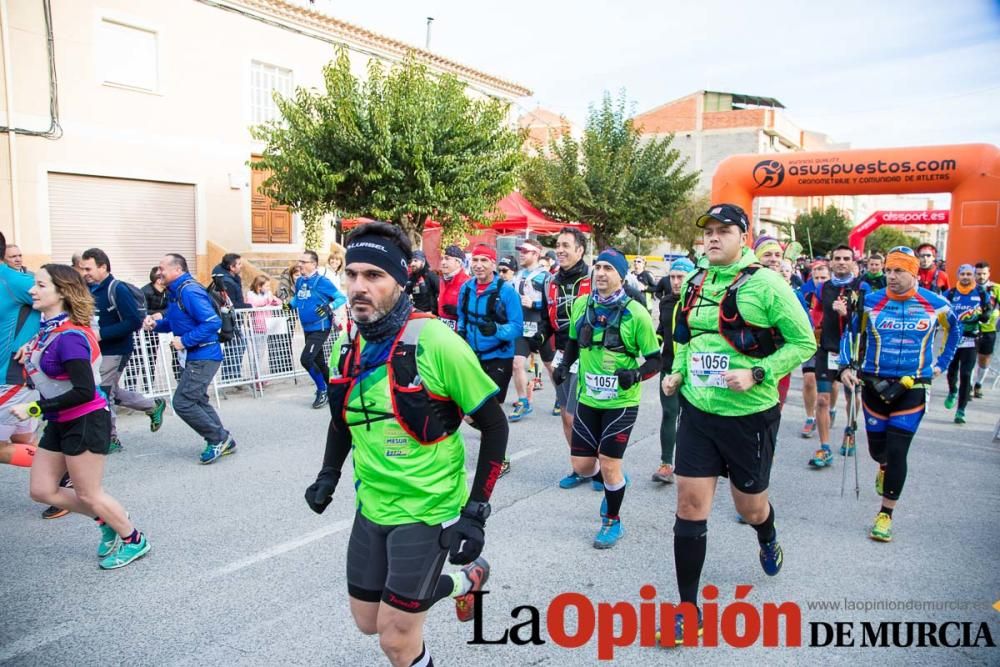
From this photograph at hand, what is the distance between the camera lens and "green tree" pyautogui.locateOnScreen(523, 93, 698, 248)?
2288 cm

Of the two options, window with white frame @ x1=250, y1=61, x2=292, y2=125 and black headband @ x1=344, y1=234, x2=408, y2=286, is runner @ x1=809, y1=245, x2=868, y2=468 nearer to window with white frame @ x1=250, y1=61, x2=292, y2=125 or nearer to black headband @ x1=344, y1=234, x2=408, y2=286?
black headband @ x1=344, y1=234, x2=408, y2=286

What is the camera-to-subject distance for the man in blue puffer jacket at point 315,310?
895 centimetres

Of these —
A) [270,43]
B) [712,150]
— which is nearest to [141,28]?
[270,43]

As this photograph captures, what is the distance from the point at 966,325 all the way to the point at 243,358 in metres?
9.84

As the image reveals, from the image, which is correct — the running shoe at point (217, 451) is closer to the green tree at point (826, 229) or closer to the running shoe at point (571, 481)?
the running shoe at point (571, 481)

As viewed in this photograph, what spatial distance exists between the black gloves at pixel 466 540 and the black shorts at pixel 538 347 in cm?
503

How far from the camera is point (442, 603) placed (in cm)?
392

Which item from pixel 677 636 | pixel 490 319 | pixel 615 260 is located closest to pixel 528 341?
pixel 490 319

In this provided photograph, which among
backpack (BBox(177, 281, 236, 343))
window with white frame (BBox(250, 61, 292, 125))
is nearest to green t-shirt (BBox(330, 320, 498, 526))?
backpack (BBox(177, 281, 236, 343))

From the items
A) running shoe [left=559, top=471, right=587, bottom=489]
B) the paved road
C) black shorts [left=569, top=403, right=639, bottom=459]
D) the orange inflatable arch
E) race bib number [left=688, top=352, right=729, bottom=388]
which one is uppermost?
the orange inflatable arch

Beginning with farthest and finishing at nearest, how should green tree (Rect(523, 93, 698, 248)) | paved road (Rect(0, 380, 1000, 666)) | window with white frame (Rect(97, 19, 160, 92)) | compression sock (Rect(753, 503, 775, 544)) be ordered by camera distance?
green tree (Rect(523, 93, 698, 248))
window with white frame (Rect(97, 19, 160, 92))
compression sock (Rect(753, 503, 775, 544))
paved road (Rect(0, 380, 1000, 666))

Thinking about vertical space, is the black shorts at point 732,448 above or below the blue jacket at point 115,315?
below

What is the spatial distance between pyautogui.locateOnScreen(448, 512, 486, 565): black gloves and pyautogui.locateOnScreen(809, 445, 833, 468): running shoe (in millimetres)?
5186

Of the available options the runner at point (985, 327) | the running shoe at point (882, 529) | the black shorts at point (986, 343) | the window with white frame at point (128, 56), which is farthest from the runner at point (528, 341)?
the window with white frame at point (128, 56)
